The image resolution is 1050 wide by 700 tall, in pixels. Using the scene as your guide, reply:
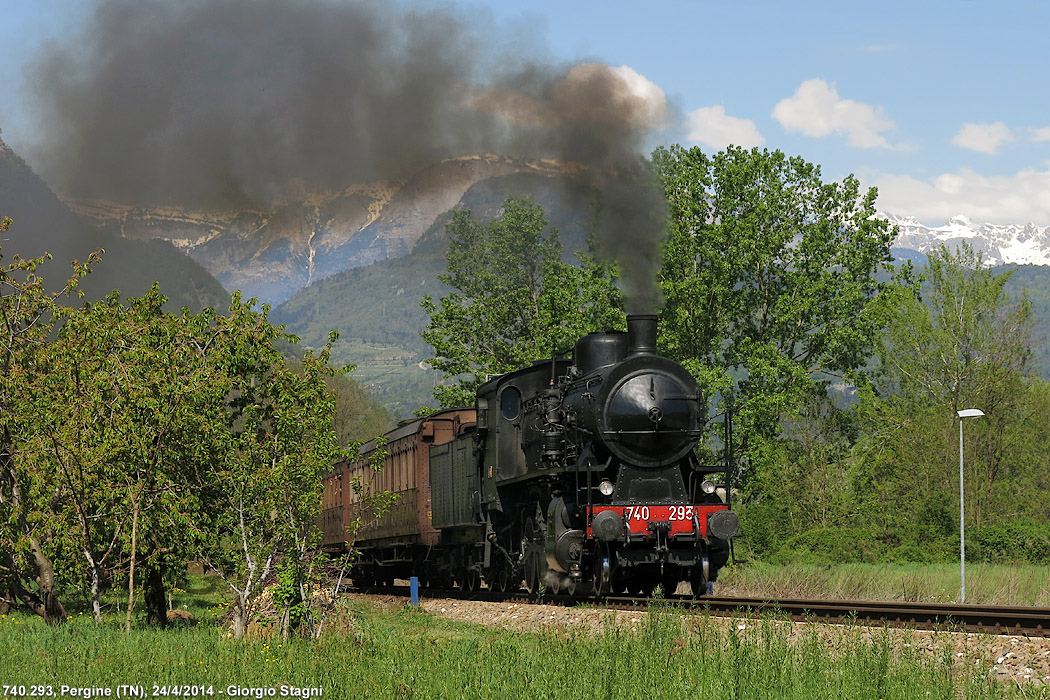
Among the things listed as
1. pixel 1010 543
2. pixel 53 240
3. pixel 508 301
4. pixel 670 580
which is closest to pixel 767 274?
pixel 508 301

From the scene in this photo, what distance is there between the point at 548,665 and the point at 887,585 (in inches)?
719

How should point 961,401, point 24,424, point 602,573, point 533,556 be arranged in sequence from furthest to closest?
1. point 961,401
2. point 533,556
3. point 602,573
4. point 24,424

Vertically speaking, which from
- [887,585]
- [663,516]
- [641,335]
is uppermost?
[641,335]

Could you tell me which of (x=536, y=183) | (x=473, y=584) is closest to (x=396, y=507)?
(x=473, y=584)

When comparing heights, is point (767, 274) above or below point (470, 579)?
above

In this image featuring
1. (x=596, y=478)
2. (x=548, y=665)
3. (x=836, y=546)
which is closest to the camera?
(x=548, y=665)

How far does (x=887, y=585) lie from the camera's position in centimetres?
2781

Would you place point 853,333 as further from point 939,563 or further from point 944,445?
point 939,563

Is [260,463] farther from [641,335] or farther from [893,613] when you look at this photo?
[893,613]

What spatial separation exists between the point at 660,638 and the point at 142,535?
380 inches

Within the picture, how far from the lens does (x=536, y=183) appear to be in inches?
1146

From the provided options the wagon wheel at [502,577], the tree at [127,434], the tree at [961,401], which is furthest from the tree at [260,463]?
the tree at [961,401]

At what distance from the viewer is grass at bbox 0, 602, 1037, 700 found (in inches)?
408

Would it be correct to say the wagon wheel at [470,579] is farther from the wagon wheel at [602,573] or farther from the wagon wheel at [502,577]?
→ the wagon wheel at [602,573]
